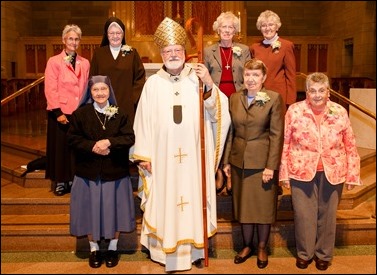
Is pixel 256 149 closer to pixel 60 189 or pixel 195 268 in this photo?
pixel 195 268

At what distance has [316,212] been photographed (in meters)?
3.82

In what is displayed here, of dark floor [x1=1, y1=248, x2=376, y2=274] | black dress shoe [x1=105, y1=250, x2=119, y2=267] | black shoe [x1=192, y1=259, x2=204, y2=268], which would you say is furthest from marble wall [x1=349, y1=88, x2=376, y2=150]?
black dress shoe [x1=105, y1=250, x2=119, y2=267]

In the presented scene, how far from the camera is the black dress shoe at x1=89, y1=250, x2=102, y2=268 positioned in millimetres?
3883

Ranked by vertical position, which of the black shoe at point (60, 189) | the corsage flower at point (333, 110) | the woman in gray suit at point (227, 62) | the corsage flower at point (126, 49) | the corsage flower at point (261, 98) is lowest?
the black shoe at point (60, 189)

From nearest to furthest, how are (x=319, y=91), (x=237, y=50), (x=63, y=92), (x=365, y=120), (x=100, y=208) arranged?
(x=319, y=91) → (x=100, y=208) → (x=237, y=50) → (x=63, y=92) → (x=365, y=120)

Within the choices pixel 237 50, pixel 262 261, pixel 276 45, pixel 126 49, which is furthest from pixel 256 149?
pixel 126 49

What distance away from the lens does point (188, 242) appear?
3773 mm

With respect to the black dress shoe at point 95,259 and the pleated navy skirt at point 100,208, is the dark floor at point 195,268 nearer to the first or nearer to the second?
the black dress shoe at point 95,259

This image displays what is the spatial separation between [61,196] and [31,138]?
122 inches

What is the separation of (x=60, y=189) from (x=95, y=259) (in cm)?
128

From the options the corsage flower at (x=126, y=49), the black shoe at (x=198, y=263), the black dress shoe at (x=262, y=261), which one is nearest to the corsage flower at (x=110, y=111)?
the corsage flower at (x=126, y=49)

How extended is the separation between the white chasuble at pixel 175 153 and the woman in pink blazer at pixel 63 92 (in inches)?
41.9

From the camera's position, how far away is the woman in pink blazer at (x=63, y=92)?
4.53 m

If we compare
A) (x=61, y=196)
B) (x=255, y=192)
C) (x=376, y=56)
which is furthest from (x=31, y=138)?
(x=376, y=56)
